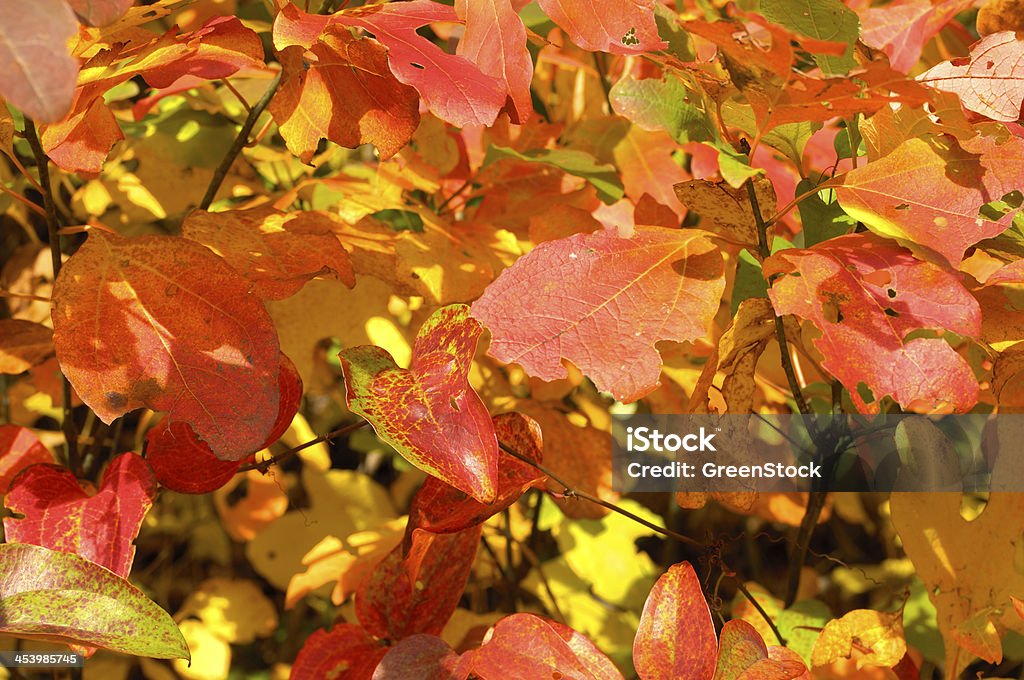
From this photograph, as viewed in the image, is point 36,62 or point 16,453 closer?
point 36,62

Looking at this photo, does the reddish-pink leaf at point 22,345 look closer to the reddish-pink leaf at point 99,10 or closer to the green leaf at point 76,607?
the green leaf at point 76,607

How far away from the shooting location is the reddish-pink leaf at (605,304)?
0.52 metres

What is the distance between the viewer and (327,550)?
2.88 feet

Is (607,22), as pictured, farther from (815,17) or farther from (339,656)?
(339,656)

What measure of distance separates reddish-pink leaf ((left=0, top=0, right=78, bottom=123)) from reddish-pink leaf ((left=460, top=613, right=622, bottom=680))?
387mm

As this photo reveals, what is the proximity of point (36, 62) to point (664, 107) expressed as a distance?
400 mm

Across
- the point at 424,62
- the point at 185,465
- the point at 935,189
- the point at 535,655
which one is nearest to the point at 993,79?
the point at 935,189

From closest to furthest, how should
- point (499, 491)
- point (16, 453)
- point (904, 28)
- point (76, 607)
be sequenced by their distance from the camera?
→ point (76, 607), point (499, 491), point (16, 453), point (904, 28)

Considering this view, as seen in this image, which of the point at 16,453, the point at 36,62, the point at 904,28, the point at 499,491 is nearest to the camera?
the point at 36,62

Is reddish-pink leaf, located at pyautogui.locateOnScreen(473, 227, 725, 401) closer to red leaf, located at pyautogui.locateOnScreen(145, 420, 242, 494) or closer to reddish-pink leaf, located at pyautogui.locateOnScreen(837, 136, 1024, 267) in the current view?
reddish-pink leaf, located at pyautogui.locateOnScreen(837, 136, 1024, 267)

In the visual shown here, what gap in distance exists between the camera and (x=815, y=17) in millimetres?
567

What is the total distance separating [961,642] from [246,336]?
53cm

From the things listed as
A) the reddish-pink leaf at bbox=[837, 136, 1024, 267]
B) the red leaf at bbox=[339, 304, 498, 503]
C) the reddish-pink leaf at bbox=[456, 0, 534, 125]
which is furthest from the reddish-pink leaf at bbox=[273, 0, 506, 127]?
the reddish-pink leaf at bbox=[837, 136, 1024, 267]

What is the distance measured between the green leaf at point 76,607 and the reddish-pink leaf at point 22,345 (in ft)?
0.86
